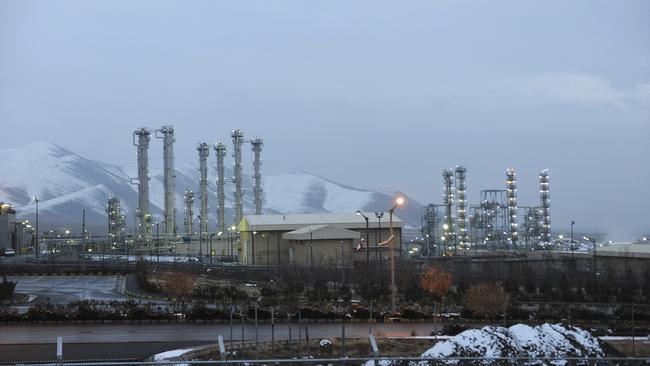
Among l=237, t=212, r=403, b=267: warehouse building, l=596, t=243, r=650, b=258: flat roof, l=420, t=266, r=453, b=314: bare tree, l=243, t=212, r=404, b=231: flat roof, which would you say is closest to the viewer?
l=420, t=266, r=453, b=314: bare tree

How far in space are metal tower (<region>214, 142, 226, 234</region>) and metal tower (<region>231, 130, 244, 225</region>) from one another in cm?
155

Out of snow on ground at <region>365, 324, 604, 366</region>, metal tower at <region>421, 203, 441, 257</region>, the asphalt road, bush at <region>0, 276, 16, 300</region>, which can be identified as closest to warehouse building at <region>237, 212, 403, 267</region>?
metal tower at <region>421, 203, 441, 257</region>

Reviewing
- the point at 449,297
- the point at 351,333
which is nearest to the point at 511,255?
the point at 449,297

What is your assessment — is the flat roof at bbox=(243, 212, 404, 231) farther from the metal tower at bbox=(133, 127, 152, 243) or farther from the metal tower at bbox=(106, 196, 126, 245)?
the metal tower at bbox=(106, 196, 126, 245)

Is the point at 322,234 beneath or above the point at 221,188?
beneath

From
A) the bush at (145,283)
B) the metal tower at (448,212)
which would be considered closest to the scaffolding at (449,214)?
the metal tower at (448,212)

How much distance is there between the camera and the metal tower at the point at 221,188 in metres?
91.2

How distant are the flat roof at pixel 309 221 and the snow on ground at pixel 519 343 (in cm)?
5032

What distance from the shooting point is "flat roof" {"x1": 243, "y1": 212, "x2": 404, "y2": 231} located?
71.0 metres

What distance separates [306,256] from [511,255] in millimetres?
22540

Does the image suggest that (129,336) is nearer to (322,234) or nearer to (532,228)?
(322,234)

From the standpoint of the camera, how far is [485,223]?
85.7 metres

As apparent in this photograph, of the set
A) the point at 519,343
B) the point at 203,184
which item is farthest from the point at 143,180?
the point at 519,343

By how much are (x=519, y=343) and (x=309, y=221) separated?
5776 cm
